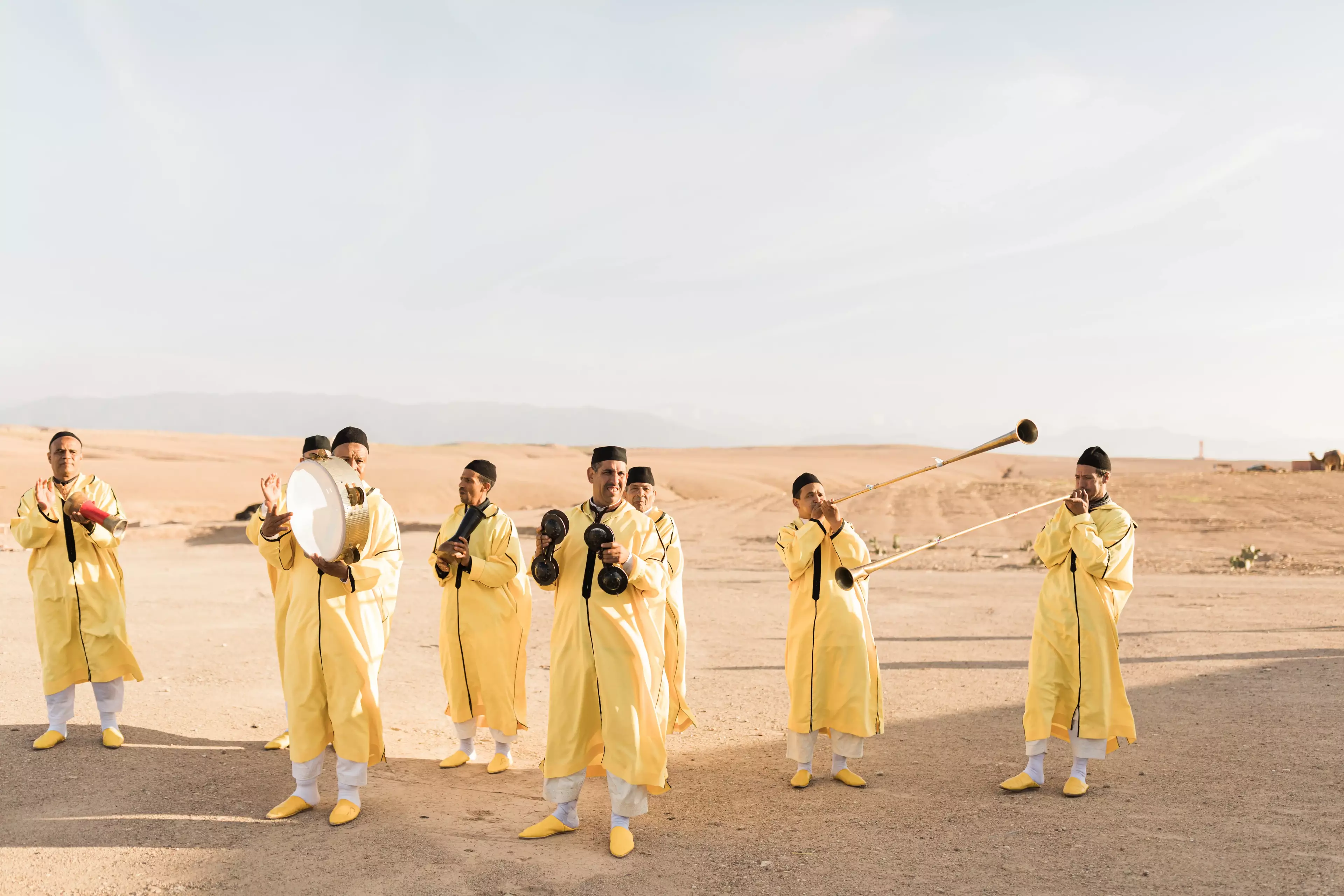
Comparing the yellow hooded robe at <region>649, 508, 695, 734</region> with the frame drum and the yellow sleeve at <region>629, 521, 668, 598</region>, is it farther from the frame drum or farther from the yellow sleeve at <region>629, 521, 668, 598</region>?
the frame drum

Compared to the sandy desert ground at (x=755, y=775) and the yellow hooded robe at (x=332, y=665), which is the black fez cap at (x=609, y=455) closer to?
the yellow hooded robe at (x=332, y=665)

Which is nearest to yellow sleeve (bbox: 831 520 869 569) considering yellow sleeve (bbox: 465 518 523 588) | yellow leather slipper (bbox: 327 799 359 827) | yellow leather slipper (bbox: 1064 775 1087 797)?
yellow leather slipper (bbox: 1064 775 1087 797)

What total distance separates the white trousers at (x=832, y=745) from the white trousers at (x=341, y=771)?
9.25ft

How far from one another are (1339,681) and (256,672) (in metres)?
10.9

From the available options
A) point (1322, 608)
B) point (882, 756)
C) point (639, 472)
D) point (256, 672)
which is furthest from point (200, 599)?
point (1322, 608)

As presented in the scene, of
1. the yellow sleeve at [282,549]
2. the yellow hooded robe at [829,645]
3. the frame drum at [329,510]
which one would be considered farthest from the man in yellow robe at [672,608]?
the yellow sleeve at [282,549]

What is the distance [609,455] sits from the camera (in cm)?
558

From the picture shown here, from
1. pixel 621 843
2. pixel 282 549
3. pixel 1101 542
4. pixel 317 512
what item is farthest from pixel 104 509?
pixel 1101 542

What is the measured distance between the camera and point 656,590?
541cm

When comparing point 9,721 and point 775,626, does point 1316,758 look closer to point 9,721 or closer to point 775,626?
A: point 775,626

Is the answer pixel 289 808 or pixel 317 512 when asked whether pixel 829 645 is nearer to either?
pixel 317 512

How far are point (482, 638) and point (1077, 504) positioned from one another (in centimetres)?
422

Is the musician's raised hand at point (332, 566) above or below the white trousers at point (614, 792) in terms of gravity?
above

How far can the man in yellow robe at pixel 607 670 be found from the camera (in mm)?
5234
